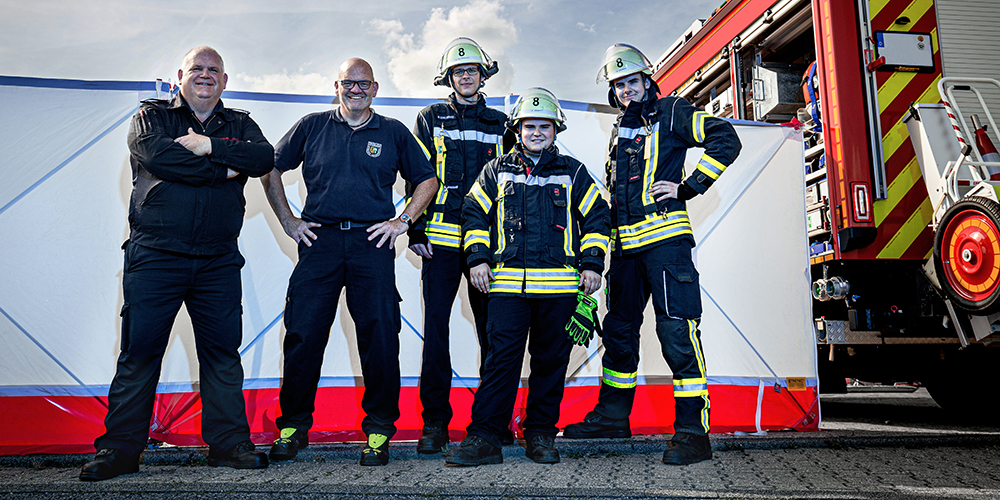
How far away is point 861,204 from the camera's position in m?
3.83

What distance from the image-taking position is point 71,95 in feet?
11.5

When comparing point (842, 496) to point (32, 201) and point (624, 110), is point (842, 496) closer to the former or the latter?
point (624, 110)

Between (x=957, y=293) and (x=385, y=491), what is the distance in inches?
132

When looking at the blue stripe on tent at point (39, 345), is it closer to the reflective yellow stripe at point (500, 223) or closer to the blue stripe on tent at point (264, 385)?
the blue stripe on tent at point (264, 385)

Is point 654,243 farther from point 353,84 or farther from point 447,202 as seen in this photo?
point 353,84

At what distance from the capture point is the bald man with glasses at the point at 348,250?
293 centimetres

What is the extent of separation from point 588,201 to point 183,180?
190cm

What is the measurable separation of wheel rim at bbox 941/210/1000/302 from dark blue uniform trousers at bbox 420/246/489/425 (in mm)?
2685

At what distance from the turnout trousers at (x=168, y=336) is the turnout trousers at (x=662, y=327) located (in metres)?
1.93

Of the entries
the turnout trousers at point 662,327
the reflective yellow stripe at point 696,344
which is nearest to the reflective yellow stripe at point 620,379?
the turnout trousers at point 662,327

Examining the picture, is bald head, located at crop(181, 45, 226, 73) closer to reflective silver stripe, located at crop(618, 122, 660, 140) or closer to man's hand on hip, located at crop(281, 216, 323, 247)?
man's hand on hip, located at crop(281, 216, 323, 247)

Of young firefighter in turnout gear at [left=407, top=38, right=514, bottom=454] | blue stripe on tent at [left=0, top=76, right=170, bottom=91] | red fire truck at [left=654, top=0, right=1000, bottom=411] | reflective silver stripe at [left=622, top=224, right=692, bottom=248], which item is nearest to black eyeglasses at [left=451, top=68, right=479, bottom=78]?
young firefighter in turnout gear at [left=407, top=38, right=514, bottom=454]

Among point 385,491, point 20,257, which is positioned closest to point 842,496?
point 385,491

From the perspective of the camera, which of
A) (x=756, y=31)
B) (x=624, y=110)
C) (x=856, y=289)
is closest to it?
(x=624, y=110)
